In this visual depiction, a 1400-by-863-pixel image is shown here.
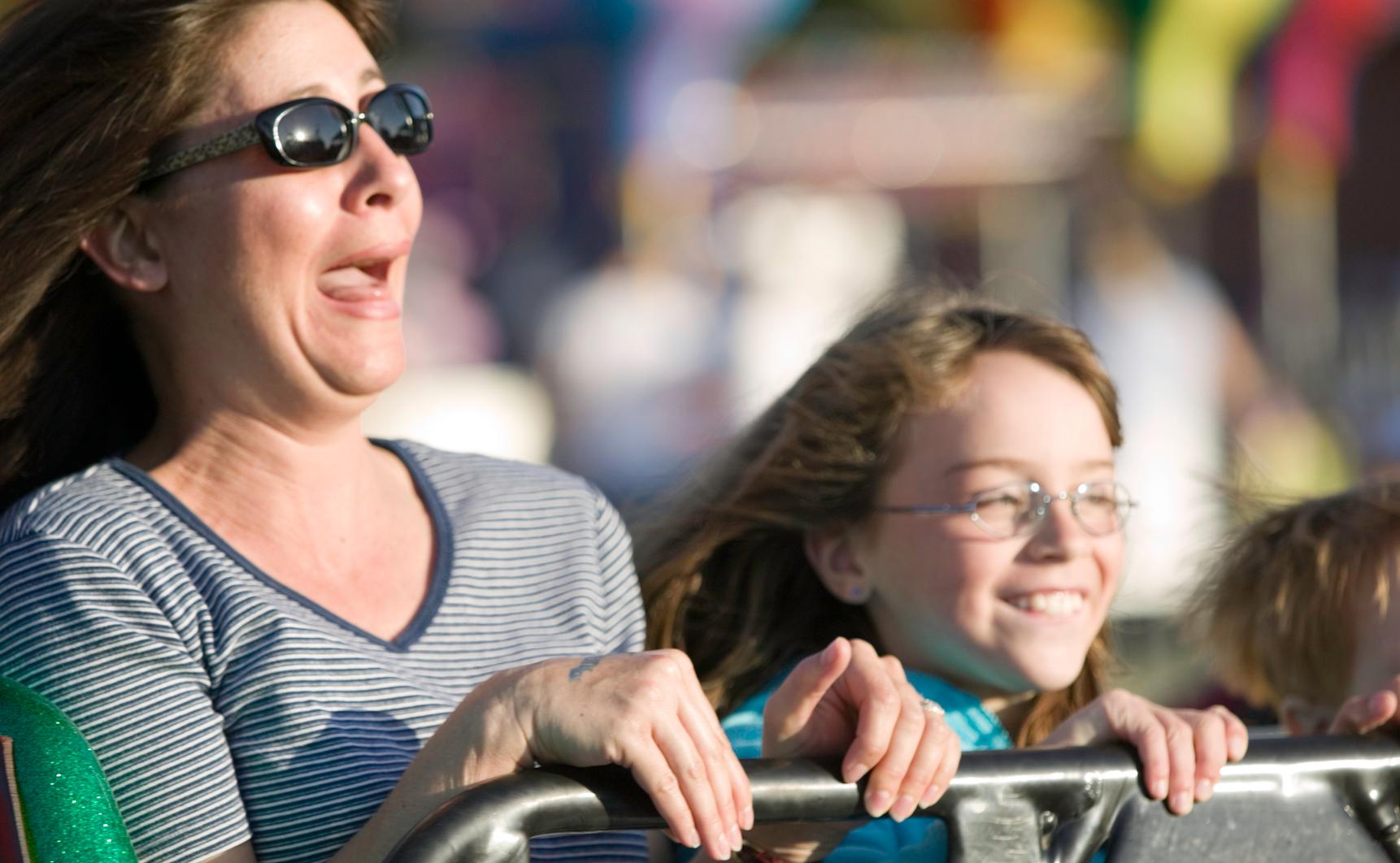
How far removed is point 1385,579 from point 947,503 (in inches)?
23.0

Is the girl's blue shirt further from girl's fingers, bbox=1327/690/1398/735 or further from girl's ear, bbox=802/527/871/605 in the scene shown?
girl's fingers, bbox=1327/690/1398/735

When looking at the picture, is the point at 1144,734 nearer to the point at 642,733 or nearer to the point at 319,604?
the point at 642,733

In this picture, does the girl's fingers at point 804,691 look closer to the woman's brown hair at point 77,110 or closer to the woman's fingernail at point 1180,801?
the woman's fingernail at point 1180,801

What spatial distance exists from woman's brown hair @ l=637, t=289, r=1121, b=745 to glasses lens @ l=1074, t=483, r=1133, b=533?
0.51 feet

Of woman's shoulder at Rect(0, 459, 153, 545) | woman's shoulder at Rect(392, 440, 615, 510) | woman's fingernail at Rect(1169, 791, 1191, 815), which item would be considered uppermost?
woman's shoulder at Rect(0, 459, 153, 545)

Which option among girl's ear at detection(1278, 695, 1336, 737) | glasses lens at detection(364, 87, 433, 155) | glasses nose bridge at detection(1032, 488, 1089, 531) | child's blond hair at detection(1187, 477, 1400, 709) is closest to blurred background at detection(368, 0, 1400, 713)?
child's blond hair at detection(1187, 477, 1400, 709)

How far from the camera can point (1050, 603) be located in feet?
7.11

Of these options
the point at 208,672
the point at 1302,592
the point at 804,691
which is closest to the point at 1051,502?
the point at 1302,592

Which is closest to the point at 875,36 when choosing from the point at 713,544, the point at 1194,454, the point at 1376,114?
the point at 1194,454

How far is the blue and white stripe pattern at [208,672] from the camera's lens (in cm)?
168

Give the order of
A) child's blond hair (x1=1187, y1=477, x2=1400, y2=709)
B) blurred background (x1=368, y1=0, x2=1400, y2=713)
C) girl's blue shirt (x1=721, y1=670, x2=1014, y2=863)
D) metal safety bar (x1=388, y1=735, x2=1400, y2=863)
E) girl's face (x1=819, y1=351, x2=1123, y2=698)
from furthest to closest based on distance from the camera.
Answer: blurred background (x1=368, y1=0, x2=1400, y2=713) → child's blond hair (x1=1187, y1=477, x2=1400, y2=709) → girl's face (x1=819, y1=351, x2=1123, y2=698) → girl's blue shirt (x1=721, y1=670, x2=1014, y2=863) → metal safety bar (x1=388, y1=735, x2=1400, y2=863)

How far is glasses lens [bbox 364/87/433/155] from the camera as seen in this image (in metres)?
1.98

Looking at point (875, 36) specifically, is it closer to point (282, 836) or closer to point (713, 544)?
point (713, 544)

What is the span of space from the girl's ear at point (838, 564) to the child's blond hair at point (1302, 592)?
568mm
